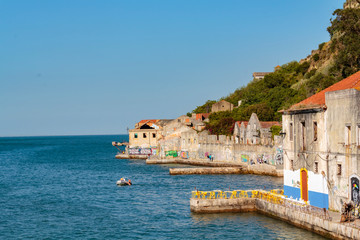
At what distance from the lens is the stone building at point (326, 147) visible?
2831 cm

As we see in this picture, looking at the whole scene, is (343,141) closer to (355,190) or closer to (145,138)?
(355,190)

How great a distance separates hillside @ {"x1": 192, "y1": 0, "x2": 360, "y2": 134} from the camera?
65.8 m

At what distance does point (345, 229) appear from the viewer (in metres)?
25.8

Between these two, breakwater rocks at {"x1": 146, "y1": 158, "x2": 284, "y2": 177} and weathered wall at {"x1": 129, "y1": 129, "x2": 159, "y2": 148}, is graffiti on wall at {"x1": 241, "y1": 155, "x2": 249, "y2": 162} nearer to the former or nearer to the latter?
breakwater rocks at {"x1": 146, "y1": 158, "x2": 284, "y2": 177}

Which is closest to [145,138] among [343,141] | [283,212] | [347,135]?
[283,212]

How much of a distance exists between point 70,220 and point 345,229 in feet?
72.5

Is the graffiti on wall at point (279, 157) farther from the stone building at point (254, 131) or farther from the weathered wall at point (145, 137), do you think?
the weathered wall at point (145, 137)

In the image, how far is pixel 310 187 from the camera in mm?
32812

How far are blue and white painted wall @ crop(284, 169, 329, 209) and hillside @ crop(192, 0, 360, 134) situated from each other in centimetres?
3526

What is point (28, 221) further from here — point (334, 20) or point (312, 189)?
point (334, 20)

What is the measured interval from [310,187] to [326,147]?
357 centimetres

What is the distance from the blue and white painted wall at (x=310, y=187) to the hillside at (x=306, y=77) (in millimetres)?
35258

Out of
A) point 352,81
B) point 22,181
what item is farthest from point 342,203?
point 22,181

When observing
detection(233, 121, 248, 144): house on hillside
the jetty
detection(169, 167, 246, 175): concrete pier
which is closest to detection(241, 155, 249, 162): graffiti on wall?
detection(169, 167, 246, 175): concrete pier
